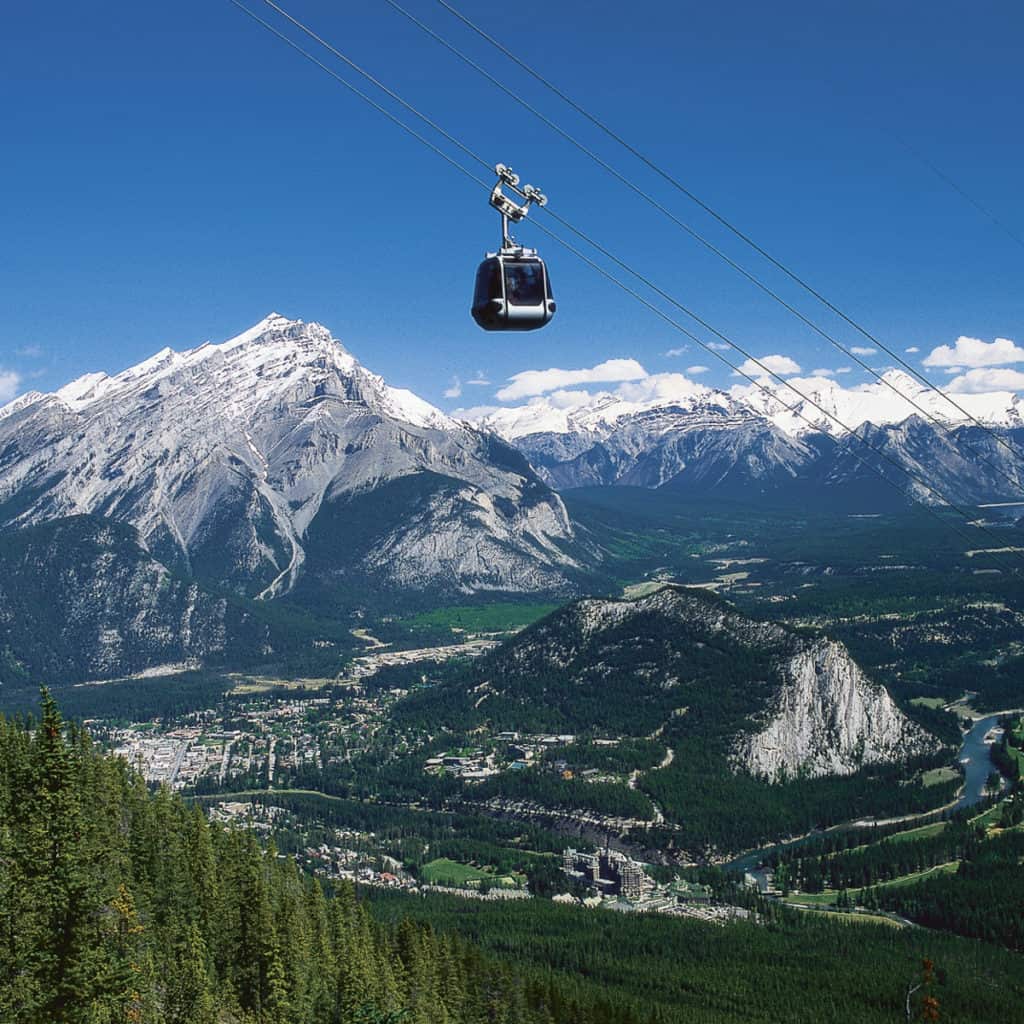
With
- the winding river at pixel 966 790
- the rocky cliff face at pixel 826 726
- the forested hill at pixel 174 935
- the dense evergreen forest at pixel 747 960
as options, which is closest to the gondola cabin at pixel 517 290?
the forested hill at pixel 174 935

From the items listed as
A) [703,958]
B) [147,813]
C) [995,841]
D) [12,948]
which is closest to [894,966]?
[703,958]

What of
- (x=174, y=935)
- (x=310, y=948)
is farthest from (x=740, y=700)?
(x=174, y=935)

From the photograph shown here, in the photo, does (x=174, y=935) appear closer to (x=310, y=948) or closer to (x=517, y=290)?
(x=310, y=948)

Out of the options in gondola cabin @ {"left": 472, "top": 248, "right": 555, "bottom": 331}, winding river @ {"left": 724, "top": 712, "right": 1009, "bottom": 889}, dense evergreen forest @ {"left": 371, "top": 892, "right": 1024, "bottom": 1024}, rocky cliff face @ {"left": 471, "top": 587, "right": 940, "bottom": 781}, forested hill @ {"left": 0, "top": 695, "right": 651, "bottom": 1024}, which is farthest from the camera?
→ rocky cliff face @ {"left": 471, "top": 587, "right": 940, "bottom": 781}

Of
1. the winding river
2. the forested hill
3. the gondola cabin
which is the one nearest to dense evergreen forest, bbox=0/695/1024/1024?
the forested hill

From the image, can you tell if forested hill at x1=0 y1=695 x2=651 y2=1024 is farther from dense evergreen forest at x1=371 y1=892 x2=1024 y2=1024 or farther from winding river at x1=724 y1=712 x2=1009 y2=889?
winding river at x1=724 y1=712 x2=1009 y2=889

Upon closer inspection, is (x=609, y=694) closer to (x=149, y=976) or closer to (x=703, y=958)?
(x=703, y=958)

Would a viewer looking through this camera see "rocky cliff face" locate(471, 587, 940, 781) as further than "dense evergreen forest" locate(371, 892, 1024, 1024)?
Yes
